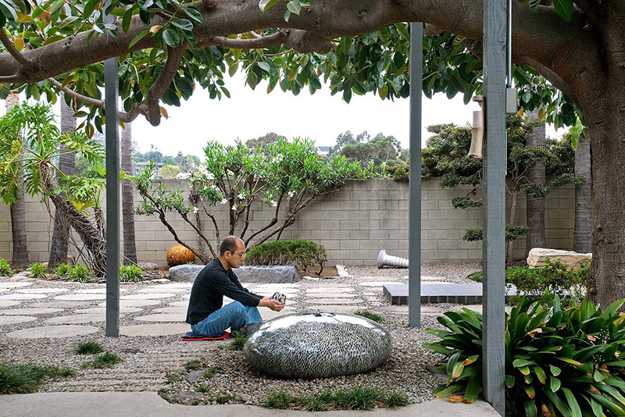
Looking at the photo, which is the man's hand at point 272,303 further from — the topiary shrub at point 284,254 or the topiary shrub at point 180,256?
the topiary shrub at point 180,256

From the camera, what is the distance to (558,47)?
3438 millimetres

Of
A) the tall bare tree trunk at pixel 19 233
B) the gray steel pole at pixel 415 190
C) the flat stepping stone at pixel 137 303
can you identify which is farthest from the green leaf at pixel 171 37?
the tall bare tree trunk at pixel 19 233

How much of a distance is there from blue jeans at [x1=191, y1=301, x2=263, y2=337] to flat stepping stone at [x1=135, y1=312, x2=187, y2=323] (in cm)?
113

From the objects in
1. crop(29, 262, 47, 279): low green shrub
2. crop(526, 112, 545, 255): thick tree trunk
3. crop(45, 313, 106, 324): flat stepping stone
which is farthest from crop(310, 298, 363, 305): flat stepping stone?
crop(29, 262, 47, 279): low green shrub

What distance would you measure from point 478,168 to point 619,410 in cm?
802

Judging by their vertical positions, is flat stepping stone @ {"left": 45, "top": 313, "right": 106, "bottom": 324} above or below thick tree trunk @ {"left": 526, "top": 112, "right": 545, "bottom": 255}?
below

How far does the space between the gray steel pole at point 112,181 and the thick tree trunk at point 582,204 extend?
833cm

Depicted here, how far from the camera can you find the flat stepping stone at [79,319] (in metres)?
5.39

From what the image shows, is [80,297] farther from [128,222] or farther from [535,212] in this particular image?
[535,212]

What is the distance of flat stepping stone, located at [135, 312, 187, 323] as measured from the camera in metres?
5.43

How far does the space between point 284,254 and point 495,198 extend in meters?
7.08

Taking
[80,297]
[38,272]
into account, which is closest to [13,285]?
[38,272]

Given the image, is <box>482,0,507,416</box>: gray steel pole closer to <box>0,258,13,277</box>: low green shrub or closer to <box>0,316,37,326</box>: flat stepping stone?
<box>0,316,37,326</box>: flat stepping stone

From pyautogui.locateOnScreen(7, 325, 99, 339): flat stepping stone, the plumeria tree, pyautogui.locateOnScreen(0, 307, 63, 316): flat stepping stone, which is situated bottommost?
pyautogui.locateOnScreen(0, 307, 63, 316): flat stepping stone
